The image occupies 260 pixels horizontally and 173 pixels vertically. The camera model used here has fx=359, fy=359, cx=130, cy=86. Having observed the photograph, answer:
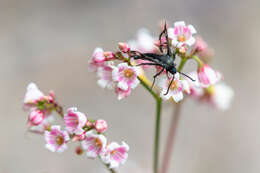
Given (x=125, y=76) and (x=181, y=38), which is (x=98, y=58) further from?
(x=181, y=38)

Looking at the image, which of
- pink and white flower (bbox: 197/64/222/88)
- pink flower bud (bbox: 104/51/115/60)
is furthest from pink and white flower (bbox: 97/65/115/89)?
pink and white flower (bbox: 197/64/222/88)

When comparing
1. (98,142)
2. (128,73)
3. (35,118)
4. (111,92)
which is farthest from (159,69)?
(111,92)

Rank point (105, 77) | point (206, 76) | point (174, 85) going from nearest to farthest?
1. point (174, 85)
2. point (105, 77)
3. point (206, 76)

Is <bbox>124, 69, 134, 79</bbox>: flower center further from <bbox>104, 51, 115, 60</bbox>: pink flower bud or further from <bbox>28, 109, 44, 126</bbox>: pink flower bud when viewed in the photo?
<bbox>28, 109, 44, 126</bbox>: pink flower bud

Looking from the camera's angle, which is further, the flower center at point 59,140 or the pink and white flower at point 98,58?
the pink and white flower at point 98,58

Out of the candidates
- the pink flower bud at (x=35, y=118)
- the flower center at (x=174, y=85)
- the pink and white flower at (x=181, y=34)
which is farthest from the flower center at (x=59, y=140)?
the pink and white flower at (x=181, y=34)

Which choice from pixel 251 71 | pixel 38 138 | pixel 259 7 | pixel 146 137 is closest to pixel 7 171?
pixel 38 138

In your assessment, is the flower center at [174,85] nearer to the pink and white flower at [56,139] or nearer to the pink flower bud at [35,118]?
the pink and white flower at [56,139]
